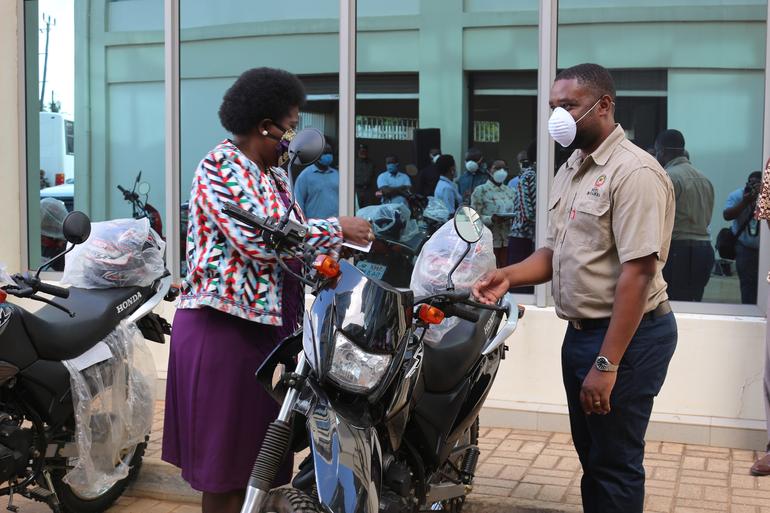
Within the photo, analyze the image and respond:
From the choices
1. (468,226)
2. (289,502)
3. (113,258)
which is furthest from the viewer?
(113,258)

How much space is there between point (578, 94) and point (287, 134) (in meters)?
1.08

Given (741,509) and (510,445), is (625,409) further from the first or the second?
(510,445)

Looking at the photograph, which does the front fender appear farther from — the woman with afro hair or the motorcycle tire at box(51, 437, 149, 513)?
the motorcycle tire at box(51, 437, 149, 513)

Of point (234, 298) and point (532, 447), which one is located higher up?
point (234, 298)

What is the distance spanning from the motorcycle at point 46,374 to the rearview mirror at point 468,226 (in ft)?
5.47

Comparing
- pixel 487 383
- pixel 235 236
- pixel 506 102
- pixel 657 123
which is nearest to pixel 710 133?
pixel 657 123

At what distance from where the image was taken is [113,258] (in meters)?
5.06

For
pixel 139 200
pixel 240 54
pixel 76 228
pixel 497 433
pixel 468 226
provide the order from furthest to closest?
pixel 139 200 → pixel 240 54 → pixel 497 433 → pixel 76 228 → pixel 468 226

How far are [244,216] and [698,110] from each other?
430cm

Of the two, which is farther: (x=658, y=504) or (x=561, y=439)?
(x=561, y=439)

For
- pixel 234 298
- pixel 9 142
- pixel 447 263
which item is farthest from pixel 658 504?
pixel 9 142

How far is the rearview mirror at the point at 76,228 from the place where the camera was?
4285 mm

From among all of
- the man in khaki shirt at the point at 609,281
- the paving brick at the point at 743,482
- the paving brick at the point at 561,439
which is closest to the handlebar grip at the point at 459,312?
the man in khaki shirt at the point at 609,281

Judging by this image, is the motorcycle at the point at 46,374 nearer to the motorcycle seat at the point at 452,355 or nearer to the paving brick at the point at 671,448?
the motorcycle seat at the point at 452,355
